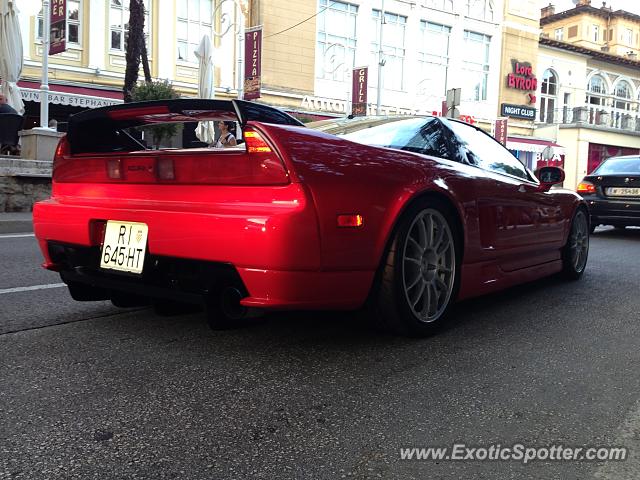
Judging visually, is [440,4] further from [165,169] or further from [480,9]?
[165,169]

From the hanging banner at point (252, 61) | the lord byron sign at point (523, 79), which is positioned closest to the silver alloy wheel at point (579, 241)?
the hanging banner at point (252, 61)

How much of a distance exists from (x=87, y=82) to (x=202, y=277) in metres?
19.1

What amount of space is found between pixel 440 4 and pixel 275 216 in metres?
30.0

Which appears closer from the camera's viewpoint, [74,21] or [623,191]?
[623,191]

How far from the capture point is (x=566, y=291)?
4629 mm

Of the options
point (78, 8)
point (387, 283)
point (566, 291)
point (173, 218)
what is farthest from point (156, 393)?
point (78, 8)

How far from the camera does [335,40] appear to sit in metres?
25.8

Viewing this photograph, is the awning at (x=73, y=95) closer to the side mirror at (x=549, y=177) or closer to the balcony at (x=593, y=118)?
the side mirror at (x=549, y=177)

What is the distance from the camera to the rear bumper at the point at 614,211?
8703 millimetres

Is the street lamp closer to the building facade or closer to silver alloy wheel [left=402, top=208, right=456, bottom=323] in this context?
silver alloy wheel [left=402, top=208, right=456, bottom=323]

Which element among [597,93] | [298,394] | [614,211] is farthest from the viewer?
[597,93]

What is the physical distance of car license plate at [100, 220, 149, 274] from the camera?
267 cm

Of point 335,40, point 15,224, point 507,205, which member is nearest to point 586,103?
point 335,40

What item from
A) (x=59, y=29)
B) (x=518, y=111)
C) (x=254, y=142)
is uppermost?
(x=518, y=111)
